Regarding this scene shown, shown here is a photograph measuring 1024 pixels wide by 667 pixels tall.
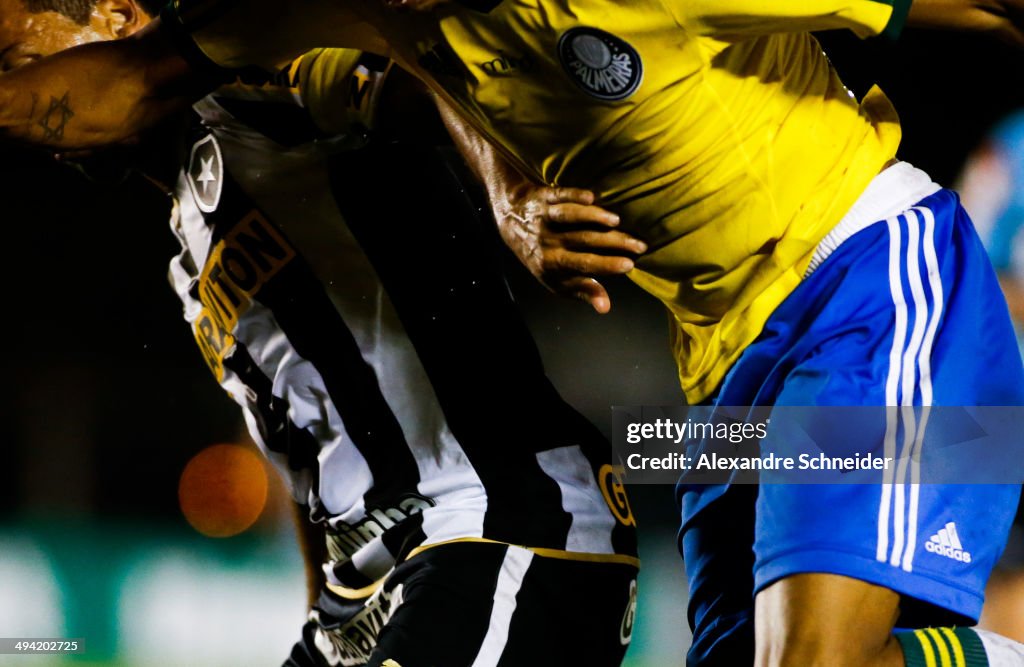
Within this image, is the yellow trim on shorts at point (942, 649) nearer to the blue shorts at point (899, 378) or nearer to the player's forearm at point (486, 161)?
the blue shorts at point (899, 378)

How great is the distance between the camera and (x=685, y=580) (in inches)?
63.4

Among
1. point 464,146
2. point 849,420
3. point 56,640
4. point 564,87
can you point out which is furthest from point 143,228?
point 849,420

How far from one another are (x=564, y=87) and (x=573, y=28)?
0.18ft

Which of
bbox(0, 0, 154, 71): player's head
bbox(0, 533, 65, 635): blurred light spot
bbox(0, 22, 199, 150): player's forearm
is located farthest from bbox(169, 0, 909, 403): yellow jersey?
bbox(0, 533, 65, 635): blurred light spot

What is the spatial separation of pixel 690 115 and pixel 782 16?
0.39 feet

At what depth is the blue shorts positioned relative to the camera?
946 mm

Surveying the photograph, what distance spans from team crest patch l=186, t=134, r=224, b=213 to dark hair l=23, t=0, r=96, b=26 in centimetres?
26

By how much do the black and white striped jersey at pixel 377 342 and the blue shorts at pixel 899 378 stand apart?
0.83 ft

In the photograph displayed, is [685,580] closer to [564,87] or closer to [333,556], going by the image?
[333,556]

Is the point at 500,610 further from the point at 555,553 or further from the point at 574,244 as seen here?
the point at 574,244

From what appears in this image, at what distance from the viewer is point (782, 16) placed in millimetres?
950

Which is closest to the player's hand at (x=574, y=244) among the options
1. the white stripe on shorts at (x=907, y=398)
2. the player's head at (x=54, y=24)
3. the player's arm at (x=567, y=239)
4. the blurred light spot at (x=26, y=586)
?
the player's arm at (x=567, y=239)

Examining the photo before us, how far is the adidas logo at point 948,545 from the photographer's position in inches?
37.7

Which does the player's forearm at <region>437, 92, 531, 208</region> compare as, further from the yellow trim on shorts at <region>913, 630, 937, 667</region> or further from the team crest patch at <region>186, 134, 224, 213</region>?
the yellow trim on shorts at <region>913, 630, 937, 667</region>
